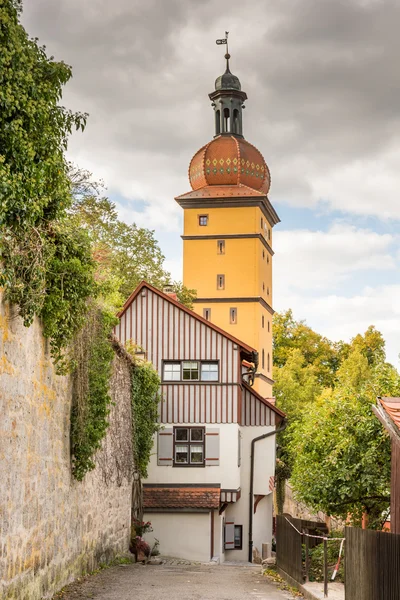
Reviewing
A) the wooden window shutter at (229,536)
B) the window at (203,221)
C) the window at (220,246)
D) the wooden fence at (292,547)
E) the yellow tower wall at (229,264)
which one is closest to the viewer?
the wooden fence at (292,547)

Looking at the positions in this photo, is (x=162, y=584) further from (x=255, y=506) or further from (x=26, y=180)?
(x=255, y=506)

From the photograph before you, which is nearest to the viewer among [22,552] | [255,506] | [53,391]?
[22,552]

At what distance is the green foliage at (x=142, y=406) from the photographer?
25.3m

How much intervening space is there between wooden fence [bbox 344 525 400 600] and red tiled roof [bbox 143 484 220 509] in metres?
16.5

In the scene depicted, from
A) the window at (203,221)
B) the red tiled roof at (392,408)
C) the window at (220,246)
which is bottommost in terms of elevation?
the red tiled roof at (392,408)

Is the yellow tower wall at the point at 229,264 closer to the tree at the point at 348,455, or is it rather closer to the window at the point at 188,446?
the window at the point at 188,446

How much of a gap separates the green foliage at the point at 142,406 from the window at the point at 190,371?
8.06 feet

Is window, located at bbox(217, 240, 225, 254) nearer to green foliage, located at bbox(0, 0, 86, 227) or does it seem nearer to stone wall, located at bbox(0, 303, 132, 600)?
stone wall, located at bbox(0, 303, 132, 600)

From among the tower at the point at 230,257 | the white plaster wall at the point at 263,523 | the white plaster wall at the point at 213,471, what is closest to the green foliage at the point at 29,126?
the white plaster wall at the point at 213,471

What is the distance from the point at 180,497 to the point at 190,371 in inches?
158

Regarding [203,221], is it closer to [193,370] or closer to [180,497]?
[193,370]

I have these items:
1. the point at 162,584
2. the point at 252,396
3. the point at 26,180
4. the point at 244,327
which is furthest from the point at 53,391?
the point at 244,327

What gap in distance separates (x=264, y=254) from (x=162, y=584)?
49.2 m

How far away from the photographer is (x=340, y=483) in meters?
24.8
